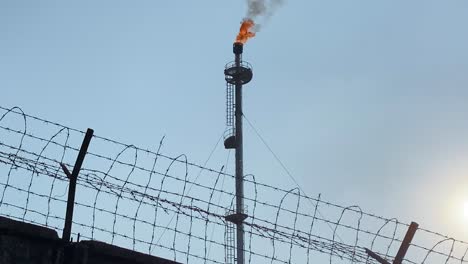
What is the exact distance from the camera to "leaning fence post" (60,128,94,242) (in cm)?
686

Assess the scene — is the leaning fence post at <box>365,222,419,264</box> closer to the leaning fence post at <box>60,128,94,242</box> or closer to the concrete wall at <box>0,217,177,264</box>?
the concrete wall at <box>0,217,177,264</box>

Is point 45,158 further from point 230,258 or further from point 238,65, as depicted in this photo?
point 238,65

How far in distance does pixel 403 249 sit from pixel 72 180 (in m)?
3.76

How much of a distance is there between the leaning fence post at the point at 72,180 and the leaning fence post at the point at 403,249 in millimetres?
3412

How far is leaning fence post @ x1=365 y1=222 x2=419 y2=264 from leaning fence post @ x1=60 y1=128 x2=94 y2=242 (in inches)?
134

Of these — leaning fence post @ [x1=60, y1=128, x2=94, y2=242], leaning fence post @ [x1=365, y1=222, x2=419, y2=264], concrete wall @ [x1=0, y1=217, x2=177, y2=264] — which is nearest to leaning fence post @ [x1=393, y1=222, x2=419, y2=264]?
leaning fence post @ [x1=365, y1=222, x2=419, y2=264]

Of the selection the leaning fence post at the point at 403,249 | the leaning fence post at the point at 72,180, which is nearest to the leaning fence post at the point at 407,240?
the leaning fence post at the point at 403,249

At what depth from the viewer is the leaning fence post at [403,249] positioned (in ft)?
27.6

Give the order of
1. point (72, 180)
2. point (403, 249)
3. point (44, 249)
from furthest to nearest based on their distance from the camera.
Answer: point (403, 249)
point (72, 180)
point (44, 249)

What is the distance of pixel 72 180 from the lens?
23.1 ft

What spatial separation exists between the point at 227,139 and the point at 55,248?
66.7ft

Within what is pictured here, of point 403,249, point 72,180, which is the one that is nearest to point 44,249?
point 72,180

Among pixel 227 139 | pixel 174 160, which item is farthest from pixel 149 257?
pixel 227 139

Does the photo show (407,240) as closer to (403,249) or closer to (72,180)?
(403,249)
